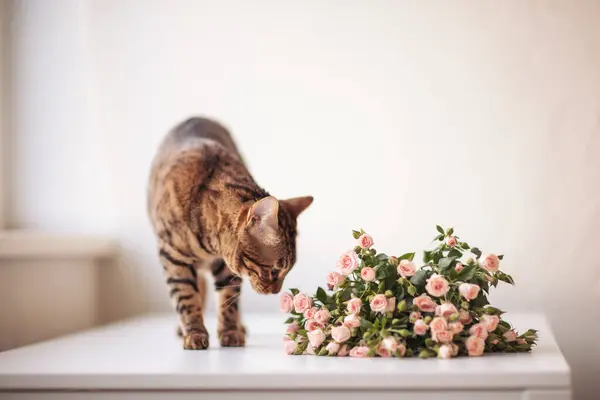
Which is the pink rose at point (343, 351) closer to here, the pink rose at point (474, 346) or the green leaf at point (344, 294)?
the green leaf at point (344, 294)

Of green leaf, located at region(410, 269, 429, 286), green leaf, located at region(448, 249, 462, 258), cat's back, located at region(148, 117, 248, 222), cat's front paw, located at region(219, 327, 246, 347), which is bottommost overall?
cat's front paw, located at region(219, 327, 246, 347)

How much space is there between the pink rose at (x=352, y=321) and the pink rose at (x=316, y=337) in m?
0.05

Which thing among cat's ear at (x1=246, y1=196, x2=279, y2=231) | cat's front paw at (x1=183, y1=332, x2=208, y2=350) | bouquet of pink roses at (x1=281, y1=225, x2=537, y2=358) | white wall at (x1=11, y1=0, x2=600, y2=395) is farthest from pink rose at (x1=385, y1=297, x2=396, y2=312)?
white wall at (x1=11, y1=0, x2=600, y2=395)

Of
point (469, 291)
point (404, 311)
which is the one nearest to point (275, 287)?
point (404, 311)

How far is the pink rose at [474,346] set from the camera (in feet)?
4.27

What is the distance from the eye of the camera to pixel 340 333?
1.35m

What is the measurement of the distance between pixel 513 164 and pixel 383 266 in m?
0.84

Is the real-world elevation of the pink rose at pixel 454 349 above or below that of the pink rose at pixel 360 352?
above

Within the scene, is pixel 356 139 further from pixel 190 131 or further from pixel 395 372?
pixel 395 372

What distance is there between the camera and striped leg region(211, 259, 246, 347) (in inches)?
60.6

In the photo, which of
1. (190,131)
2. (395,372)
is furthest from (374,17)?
(395,372)

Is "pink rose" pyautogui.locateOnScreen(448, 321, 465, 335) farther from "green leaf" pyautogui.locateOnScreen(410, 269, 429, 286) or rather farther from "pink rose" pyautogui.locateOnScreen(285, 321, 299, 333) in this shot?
"pink rose" pyautogui.locateOnScreen(285, 321, 299, 333)

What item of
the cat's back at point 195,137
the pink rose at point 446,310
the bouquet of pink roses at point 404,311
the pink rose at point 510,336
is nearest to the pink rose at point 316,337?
the bouquet of pink roses at point 404,311

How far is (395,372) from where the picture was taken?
1.15 m
